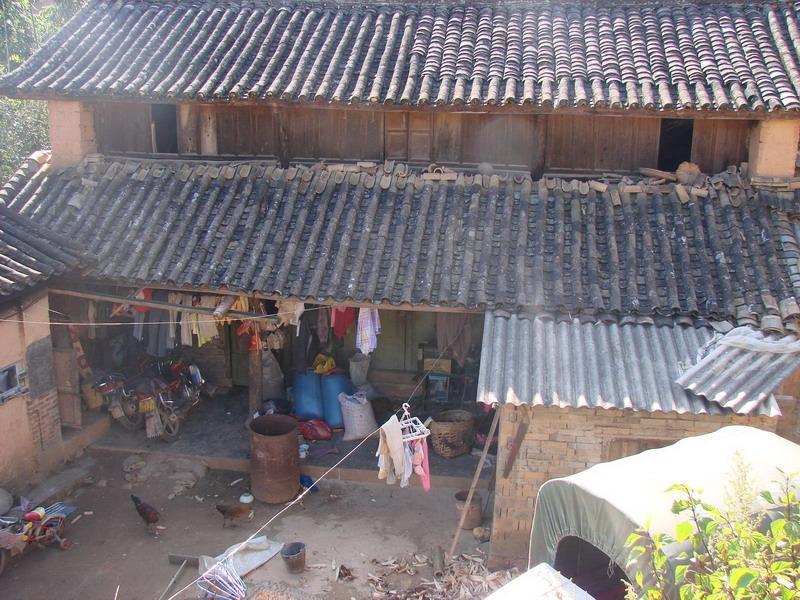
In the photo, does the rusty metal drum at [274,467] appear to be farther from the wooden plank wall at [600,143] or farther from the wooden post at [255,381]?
the wooden plank wall at [600,143]

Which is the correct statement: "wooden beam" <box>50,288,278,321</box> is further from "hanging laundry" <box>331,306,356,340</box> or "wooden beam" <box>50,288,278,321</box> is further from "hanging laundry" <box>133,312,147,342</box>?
"hanging laundry" <box>133,312,147,342</box>

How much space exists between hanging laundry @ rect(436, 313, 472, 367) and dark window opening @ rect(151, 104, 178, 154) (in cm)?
554

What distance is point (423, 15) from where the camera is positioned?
12320 mm

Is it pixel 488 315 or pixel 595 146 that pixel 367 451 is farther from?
pixel 595 146

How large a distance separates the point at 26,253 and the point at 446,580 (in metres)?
7.21

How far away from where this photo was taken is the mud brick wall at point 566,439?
8766 millimetres

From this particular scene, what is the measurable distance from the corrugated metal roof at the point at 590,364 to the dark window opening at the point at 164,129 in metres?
6.60

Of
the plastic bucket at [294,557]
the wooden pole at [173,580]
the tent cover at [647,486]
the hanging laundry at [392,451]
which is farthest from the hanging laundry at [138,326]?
the tent cover at [647,486]

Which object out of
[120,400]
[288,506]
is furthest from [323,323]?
[120,400]

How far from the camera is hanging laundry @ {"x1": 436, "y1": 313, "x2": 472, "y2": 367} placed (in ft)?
36.0

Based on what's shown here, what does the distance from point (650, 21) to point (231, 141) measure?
7201 mm

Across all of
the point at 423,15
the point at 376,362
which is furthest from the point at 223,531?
the point at 423,15

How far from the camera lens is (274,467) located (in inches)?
414

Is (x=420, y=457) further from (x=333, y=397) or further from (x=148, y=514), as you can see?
(x=148, y=514)
